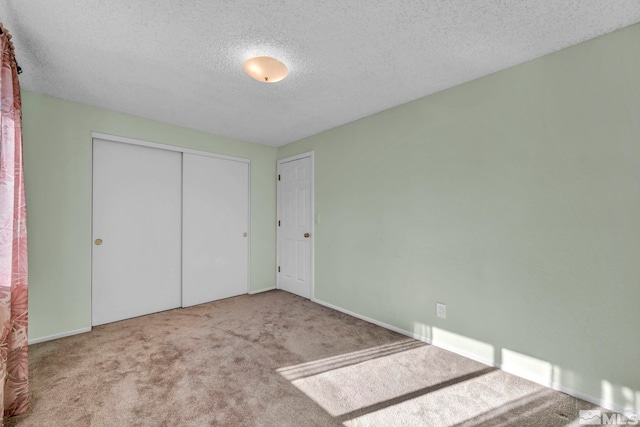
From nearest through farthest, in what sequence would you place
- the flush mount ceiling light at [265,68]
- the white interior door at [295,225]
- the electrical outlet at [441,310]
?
the flush mount ceiling light at [265,68]
the electrical outlet at [441,310]
the white interior door at [295,225]

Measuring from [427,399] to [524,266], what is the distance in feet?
3.93

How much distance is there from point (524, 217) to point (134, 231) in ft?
12.9

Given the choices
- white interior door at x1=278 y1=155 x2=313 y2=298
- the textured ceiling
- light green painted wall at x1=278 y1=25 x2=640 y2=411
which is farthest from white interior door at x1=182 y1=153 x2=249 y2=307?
light green painted wall at x1=278 y1=25 x2=640 y2=411

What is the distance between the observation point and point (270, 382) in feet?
6.37

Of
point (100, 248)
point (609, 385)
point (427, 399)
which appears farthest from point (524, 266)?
point (100, 248)

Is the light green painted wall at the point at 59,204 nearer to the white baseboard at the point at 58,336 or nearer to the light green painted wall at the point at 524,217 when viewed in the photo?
the white baseboard at the point at 58,336

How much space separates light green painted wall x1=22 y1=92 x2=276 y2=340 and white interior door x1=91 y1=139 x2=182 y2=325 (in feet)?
0.40

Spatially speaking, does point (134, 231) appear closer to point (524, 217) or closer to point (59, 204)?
point (59, 204)

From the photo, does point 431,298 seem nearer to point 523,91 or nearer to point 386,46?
point 523,91

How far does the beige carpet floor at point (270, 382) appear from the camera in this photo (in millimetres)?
1610

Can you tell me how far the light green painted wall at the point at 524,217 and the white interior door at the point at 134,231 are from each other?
2531 mm

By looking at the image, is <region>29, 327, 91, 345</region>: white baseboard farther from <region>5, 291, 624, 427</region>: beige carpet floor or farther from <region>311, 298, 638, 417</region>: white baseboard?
<region>311, 298, 638, 417</region>: white baseboard

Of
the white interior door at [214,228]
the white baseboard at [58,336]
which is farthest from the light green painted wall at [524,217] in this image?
the white baseboard at [58,336]

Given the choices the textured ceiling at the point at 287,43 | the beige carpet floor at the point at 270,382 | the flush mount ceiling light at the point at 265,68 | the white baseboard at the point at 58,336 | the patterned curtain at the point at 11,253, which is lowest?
the beige carpet floor at the point at 270,382
